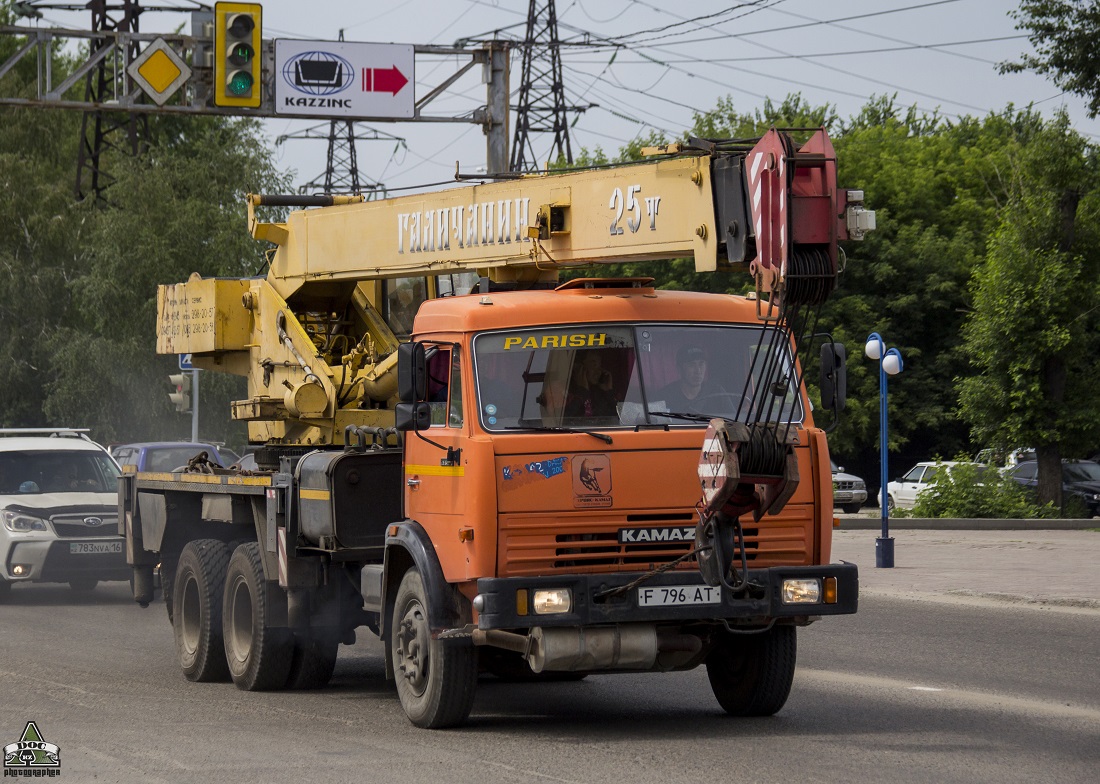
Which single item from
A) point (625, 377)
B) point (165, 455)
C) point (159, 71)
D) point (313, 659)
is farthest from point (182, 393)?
point (625, 377)

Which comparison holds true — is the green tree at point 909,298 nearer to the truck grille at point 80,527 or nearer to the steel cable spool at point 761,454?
the truck grille at point 80,527

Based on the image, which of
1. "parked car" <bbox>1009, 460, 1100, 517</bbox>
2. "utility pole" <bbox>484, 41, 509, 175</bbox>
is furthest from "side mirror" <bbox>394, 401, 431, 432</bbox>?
"parked car" <bbox>1009, 460, 1100, 517</bbox>

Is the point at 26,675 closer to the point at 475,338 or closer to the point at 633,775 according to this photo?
the point at 475,338

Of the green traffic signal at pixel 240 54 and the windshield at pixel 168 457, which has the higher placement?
the green traffic signal at pixel 240 54

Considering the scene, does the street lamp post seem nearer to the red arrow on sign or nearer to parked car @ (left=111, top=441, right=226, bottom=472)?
the red arrow on sign

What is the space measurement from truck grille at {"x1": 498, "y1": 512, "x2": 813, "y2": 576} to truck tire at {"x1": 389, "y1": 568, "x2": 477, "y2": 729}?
621mm

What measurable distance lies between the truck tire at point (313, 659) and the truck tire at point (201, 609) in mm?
838

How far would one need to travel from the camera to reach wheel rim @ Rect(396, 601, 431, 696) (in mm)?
9797

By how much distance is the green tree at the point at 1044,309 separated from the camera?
36.8 metres

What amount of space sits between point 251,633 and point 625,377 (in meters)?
4.04

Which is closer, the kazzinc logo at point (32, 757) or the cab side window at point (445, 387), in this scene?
the kazzinc logo at point (32, 757)

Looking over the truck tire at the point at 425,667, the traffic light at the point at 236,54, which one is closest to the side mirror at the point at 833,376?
the truck tire at the point at 425,667

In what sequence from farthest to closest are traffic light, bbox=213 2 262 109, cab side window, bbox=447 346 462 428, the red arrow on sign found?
1. the red arrow on sign
2. traffic light, bbox=213 2 262 109
3. cab side window, bbox=447 346 462 428

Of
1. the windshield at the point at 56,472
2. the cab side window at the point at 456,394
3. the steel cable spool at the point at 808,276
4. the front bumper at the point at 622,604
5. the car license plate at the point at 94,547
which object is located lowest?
the car license plate at the point at 94,547
